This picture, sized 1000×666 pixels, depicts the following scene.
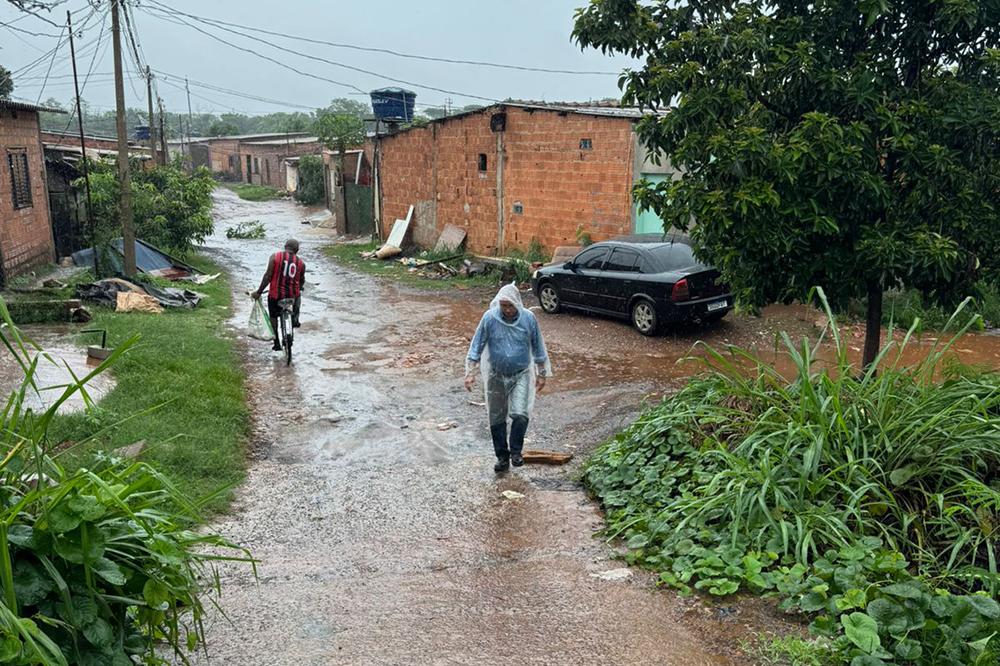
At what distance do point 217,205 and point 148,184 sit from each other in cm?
2184

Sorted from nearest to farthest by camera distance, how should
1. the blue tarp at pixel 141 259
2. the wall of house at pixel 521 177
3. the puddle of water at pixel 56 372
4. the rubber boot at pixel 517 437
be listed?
1. the rubber boot at pixel 517 437
2. the puddle of water at pixel 56 372
3. the wall of house at pixel 521 177
4. the blue tarp at pixel 141 259

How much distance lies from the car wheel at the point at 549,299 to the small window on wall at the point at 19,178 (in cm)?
1092

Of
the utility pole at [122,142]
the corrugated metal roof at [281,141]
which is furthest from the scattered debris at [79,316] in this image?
the corrugated metal roof at [281,141]

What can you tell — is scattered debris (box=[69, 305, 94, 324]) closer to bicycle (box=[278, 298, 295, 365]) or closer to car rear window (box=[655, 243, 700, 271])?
bicycle (box=[278, 298, 295, 365])

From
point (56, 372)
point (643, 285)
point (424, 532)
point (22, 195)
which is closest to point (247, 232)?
point (22, 195)

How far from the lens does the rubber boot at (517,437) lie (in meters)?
6.84

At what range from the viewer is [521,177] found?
1931cm

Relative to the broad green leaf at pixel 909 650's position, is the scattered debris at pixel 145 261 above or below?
above

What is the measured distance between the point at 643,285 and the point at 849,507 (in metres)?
8.49

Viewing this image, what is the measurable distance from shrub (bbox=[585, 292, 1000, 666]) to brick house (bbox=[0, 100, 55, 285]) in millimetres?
14620

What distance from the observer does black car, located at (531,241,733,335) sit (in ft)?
39.8

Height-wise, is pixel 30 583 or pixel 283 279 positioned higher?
pixel 283 279

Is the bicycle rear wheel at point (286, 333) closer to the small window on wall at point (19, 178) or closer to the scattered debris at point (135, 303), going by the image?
the scattered debris at point (135, 303)

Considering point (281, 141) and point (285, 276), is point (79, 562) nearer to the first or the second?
point (285, 276)
